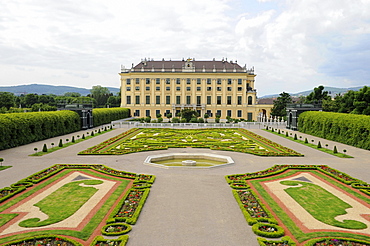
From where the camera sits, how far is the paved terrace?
11.2m

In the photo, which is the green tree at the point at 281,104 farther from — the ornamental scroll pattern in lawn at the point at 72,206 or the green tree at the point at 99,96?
the green tree at the point at 99,96

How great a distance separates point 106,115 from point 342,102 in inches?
2055

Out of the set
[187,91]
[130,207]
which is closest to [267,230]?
[130,207]

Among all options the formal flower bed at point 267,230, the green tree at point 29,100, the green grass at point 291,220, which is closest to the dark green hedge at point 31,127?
the green grass at point 291,220

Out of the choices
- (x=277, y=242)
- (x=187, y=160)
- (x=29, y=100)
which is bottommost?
(x=277, y=242)

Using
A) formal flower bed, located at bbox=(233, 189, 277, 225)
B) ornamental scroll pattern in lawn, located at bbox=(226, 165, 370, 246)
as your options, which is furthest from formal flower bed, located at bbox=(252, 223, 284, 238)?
formal flower bed, located at bbox=(233, 189, 277, 225)

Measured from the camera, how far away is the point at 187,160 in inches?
963

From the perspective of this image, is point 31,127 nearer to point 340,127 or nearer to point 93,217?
point 93,217

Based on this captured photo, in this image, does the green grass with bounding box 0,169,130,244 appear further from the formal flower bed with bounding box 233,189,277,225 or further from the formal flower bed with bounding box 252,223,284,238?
the formal flower bed with bounding box 252,223,284,238

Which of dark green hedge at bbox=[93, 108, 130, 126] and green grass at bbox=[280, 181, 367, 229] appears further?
dark green hedge at bbox=[93, 108, 130, 126]

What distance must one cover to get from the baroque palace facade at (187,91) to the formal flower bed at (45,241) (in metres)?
72.9

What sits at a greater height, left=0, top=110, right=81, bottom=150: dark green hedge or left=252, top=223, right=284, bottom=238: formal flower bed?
left=0, top=110, right=81, bottom=150: dark green hedge

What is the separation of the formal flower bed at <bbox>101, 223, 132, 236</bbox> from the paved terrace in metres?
0.37

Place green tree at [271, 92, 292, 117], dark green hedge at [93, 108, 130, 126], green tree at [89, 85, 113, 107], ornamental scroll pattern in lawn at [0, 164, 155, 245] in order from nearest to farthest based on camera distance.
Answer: ornamental scroll pattern in lawn at [0, 164, 155, 245]
dark green hedge at [93, 108, 130, 126]
green tree at [271, 92, 292, 117]
green tree at [89, 85, 113, 107]
